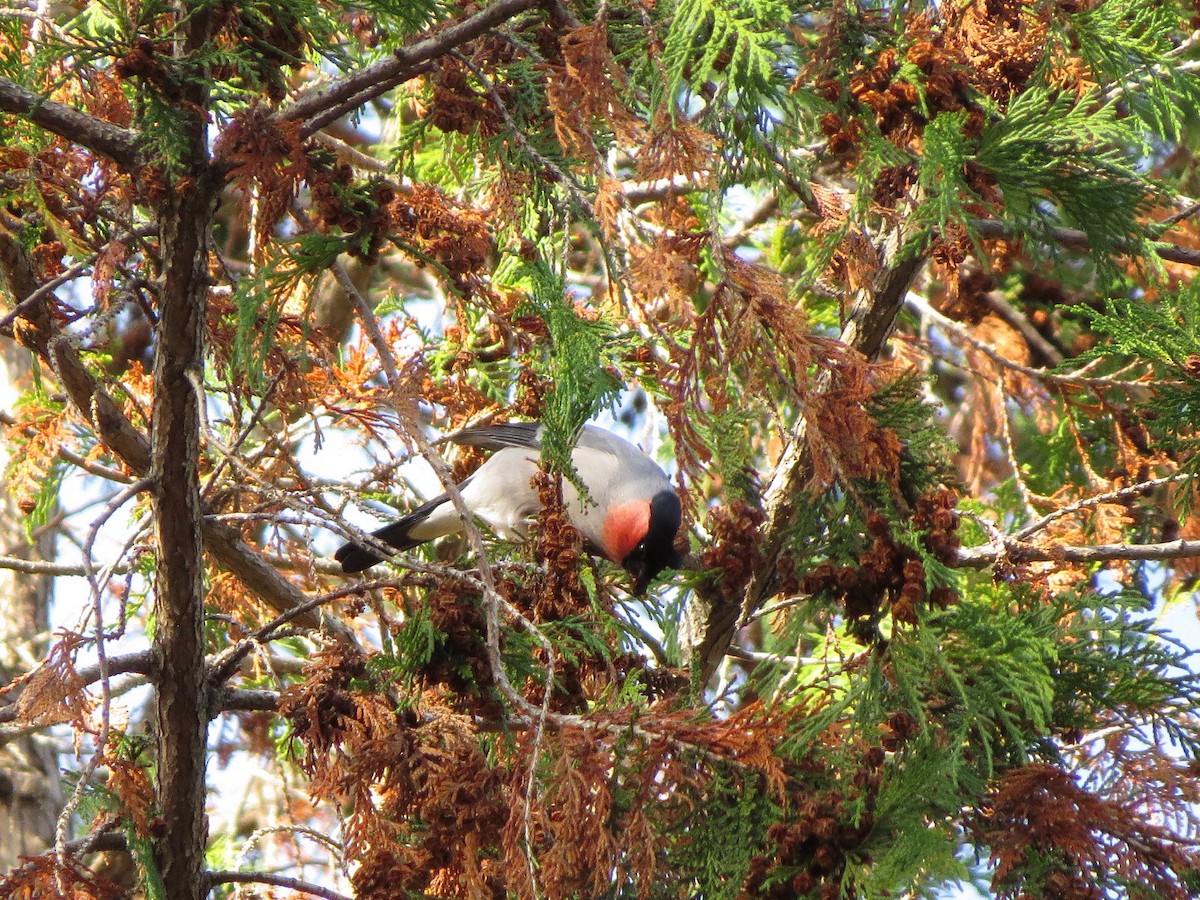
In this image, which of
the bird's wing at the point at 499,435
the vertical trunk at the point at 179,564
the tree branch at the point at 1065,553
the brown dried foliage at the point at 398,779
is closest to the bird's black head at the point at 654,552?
the bird's wing at the point at 499,435

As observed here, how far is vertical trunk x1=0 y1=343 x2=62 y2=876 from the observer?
5695 millimetres

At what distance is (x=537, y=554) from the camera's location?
289 centimetres

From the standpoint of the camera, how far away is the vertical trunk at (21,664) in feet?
18.7

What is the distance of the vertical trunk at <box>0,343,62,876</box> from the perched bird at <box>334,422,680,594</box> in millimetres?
2045

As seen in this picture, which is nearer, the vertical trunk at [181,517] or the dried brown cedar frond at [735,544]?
the vertical trunk at [181,517]

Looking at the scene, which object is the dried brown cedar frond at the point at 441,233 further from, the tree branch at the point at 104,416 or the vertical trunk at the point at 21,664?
the vertical trunk at the point at 21,664

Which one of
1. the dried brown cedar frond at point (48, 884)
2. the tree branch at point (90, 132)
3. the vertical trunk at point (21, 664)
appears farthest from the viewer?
the vertical trunk at point (21, 664)

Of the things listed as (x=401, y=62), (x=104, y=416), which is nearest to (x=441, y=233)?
(x=401, y=62)

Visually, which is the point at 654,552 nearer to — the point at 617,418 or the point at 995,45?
the point at 617,418

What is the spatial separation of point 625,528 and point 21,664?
3.52m

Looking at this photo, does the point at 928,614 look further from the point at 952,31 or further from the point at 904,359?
the point at 904,359

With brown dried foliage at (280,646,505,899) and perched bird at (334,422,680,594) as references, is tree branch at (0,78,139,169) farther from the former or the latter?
perched bird at (334,422,680,594)

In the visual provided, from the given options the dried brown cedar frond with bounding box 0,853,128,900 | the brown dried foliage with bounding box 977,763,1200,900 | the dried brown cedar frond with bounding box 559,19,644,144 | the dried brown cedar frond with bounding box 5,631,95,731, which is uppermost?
the dried brown cedar frond with bounding box 559,19,644,144

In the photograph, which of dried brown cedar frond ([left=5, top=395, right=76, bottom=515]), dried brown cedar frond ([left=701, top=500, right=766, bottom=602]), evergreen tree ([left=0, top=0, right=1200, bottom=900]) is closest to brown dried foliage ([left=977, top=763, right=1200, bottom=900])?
evergreen tree ([left=0, top=0, right=1200, bottom=900])
